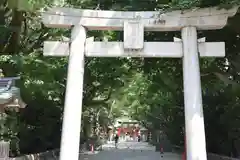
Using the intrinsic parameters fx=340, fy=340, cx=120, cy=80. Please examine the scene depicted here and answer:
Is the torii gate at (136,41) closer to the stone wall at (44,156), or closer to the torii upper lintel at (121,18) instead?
the torii upper lintel at (121,18)

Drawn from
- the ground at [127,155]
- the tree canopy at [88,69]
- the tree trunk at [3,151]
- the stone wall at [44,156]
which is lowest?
→ the ground at [127,155]

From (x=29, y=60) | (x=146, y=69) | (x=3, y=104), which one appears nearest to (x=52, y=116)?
(x=29, y=60)

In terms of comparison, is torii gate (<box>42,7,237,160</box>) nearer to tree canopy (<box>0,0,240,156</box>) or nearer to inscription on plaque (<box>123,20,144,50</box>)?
inscription on plaque (<box>123,20,144,50</box>)

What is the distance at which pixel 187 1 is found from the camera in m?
10.1

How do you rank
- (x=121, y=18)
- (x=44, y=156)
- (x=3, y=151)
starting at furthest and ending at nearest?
(x=44, y=156) → (x=121, y=18) → (x=3, y=151)

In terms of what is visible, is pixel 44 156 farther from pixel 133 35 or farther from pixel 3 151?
pixel 133 35

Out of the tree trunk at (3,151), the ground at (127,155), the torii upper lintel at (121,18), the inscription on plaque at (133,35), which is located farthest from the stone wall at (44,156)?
the inscription on plaque at (133,35)

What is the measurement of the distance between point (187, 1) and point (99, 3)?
3569 mm

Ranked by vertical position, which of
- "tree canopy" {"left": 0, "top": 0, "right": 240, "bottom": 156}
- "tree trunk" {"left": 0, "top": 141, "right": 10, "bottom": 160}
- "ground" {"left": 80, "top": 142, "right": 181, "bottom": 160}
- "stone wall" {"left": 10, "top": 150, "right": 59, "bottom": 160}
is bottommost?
"ground" {"left": 80, "top": 142, "right": 181, "bottom": 160}

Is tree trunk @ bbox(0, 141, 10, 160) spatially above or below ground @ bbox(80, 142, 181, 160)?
above

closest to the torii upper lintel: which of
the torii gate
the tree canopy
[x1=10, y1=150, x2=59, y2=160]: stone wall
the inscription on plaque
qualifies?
the torii gate

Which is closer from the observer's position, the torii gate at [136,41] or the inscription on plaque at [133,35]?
the torii gate at [136,41]

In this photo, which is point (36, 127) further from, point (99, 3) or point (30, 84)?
point (99, 3)

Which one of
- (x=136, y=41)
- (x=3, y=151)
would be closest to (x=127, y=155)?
(x=3, y=151)
